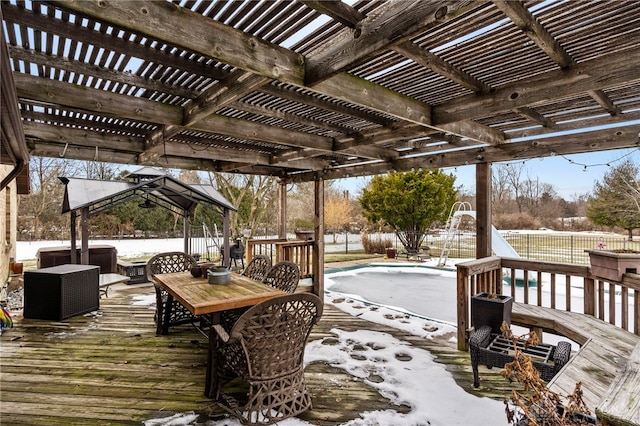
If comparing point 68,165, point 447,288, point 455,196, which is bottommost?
point 447,288

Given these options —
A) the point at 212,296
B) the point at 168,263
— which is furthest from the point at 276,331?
the point at 168,263

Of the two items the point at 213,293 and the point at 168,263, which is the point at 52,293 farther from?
the point at 213,293

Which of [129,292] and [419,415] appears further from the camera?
[129,292]

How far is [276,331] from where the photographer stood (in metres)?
2.37

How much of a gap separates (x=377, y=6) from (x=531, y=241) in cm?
1551

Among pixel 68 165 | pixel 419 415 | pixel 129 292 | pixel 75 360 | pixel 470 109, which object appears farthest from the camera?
pixel 68 165

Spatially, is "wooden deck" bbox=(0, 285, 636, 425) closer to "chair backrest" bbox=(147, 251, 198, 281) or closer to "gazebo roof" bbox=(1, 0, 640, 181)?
"chair backrest" bbox=(147, 251, 198, 281)

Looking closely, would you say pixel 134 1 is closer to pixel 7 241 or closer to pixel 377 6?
pixel 377 6

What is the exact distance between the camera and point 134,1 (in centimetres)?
145

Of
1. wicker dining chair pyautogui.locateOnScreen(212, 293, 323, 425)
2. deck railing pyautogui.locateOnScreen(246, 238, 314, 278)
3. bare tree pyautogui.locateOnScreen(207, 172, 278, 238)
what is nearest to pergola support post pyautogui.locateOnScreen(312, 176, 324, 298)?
deck railing pyautogui.locateOnScreen(246, 238, 314, 278)

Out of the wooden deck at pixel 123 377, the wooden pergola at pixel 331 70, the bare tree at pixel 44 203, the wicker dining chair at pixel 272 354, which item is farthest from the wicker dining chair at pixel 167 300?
the bare tree at pixel 44 203

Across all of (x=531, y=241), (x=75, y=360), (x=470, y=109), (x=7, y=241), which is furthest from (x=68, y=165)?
(x=531, y=241)

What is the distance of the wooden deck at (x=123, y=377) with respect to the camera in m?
2.50

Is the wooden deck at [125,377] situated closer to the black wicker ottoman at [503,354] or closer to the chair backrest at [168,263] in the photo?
the black wicker ottoman at [503,354]
